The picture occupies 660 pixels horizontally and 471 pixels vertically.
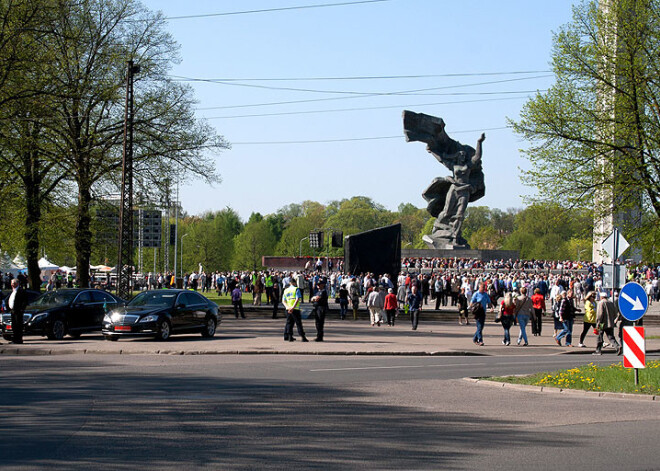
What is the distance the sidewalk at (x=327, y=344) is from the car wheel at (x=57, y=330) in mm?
215

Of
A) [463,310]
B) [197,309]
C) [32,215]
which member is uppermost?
[32,215]

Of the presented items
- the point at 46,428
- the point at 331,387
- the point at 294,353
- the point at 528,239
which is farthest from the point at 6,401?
the point at 528,239

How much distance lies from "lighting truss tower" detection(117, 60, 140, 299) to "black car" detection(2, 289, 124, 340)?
5132 millimetres

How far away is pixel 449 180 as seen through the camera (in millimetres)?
71500

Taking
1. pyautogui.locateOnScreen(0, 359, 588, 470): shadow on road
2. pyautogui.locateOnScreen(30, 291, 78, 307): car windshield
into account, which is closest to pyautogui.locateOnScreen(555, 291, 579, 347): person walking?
pyautogui.locateOnScreen(0, 359, 588, 470): shadow on road

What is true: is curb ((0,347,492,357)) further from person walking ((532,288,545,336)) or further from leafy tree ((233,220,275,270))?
leafy tree ((233,220,275,270))

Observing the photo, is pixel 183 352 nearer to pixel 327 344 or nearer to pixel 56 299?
pixel 327 344

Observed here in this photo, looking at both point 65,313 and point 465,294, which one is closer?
point 65,313

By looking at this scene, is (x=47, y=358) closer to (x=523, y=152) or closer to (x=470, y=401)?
(x=470, y=401)

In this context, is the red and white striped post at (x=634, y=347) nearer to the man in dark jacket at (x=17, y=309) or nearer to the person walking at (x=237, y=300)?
the man in dark jacket at (x=17, y=309)

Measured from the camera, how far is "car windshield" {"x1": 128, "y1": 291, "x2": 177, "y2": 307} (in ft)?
80.6

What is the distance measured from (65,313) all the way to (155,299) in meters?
2.67

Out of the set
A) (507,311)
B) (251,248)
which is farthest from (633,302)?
(251,248)

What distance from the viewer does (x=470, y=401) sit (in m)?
13.0
